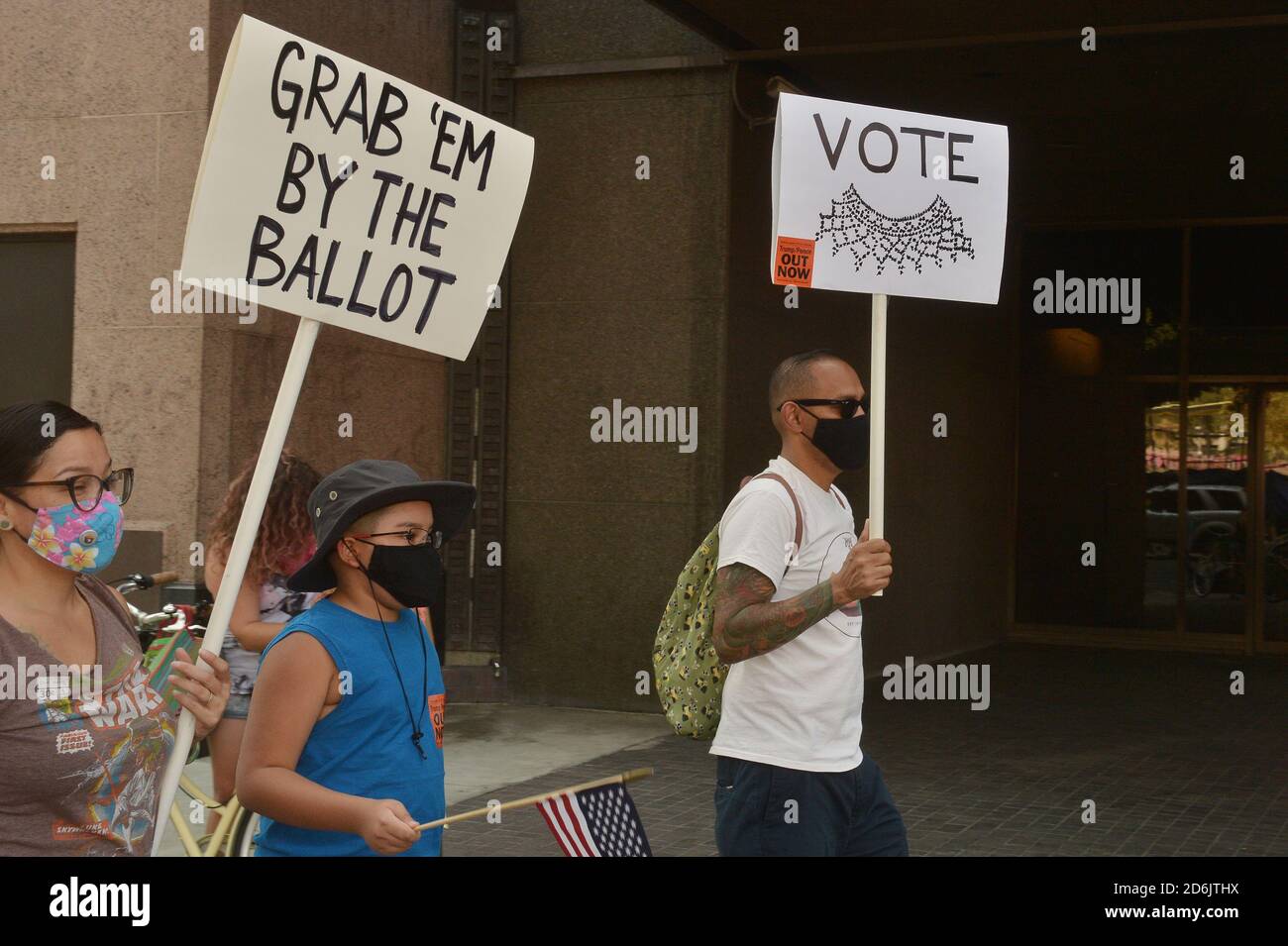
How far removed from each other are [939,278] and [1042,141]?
9.78 metres

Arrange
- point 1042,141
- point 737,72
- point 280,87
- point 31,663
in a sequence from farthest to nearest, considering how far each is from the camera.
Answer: point 1042,141
point 737,72
point 280,87
point 31,663

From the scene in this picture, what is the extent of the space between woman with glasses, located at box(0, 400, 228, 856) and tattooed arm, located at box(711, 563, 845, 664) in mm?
1160

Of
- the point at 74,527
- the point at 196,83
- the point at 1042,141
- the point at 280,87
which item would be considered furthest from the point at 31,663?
the point at 1042,141

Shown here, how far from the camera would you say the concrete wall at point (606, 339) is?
10.5 metres

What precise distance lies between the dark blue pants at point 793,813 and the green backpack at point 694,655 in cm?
18

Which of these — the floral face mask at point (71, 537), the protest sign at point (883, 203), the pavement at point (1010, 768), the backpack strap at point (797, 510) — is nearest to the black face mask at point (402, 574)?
the floral face mask at point (71, 537)

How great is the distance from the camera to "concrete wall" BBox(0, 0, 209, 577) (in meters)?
8.81

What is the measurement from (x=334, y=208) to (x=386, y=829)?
4.35ft

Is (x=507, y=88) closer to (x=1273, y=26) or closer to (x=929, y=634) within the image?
(x=1273, y=26)

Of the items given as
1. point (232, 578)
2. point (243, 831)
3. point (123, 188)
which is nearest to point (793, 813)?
point (232, 578)

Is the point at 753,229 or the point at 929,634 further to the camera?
the point at 929,634

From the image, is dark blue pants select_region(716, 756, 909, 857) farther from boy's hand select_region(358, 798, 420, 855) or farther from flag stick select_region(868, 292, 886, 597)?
boy's hand select_region(358, 798, 420, 855)

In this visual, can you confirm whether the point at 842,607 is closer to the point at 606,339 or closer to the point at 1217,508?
the point at 606,339

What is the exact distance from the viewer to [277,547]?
531 cm
